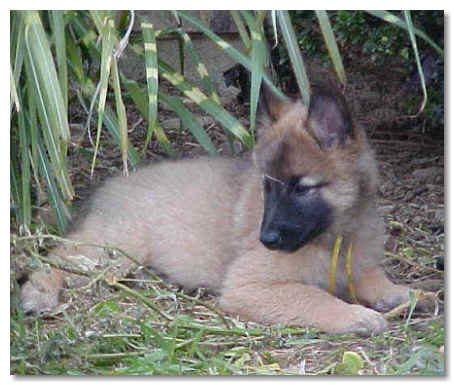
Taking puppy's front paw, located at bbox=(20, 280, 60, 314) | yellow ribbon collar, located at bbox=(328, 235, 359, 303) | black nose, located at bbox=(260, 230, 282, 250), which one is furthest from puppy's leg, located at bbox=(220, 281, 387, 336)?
puppy's front paw, located at bbox=(20, 280, 60, 314)

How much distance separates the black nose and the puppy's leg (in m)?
0.30

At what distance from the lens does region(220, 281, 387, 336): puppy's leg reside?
12.6 feet

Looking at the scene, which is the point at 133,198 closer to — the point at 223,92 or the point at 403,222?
the point at 223,92

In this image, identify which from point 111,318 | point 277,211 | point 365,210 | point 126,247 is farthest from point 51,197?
point 365,210

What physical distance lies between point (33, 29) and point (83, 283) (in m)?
1.18

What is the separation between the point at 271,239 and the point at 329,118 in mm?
616

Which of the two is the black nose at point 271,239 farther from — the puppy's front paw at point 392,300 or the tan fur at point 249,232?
the puppy's front paw at point 392,300

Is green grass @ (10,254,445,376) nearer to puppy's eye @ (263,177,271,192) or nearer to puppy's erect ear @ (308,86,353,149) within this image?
puppy's eye @ (263,177,271,192)

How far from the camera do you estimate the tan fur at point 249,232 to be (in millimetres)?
3992

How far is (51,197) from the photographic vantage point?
4.32 m

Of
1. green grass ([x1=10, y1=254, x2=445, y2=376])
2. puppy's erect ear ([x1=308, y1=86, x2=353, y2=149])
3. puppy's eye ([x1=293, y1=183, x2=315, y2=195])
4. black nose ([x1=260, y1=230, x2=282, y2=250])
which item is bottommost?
green grass ([x1=10, y1=254, x2=445, y2=376])

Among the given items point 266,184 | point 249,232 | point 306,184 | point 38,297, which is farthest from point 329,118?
point 38,297

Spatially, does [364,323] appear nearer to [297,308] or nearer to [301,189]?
[297,308]

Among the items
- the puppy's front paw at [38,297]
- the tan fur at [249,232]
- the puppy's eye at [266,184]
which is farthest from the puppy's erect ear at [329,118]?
the puppy's front paw at [38,297]
